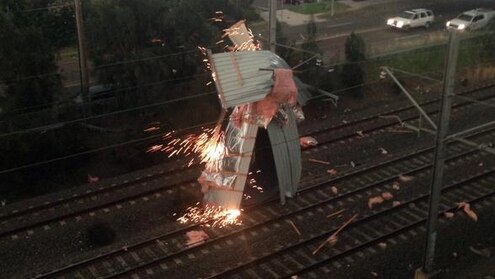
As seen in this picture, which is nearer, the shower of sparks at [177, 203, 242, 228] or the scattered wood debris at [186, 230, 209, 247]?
the scattered wood debris at [186, 230, 209, 247]

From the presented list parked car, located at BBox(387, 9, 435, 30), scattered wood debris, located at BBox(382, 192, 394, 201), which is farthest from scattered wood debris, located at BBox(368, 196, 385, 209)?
parked car, located at BBox(387, 9, 435, 30)

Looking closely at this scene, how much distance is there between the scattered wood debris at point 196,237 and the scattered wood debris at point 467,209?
6.12 m

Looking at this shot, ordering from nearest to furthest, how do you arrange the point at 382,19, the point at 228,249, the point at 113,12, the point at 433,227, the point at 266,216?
the point at 433,227, the point at 228,249, the point at 266,216, the point at 113,12, the point at 382,19

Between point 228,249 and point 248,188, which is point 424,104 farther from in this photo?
point 228,249

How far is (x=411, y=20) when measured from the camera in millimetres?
31828

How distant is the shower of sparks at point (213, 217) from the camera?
46.8 ft

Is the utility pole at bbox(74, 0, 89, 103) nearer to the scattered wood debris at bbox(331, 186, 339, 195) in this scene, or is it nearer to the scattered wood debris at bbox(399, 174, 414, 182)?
the scattered wood debris at bbox(331, 186, 339, 195)

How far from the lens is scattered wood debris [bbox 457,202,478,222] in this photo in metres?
14.7

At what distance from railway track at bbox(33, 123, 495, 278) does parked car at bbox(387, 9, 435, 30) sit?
52.6 feet

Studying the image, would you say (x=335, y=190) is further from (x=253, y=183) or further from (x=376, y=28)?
(x=376, y=28)

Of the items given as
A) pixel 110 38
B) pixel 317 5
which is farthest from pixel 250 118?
pixel 317 5

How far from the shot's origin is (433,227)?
39.0 feet

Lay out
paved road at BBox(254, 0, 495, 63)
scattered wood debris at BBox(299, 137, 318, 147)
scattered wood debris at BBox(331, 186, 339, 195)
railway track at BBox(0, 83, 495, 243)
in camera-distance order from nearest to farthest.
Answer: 1. railway track at BBox(0, 83, 495, 243)
2. scattered wood debris at BBox(331, 186, 339, 195)
3. scattered wood debris at BBox(299, 137, 318, 147)
4. paved road at BBox(254, 0, 495, 63)

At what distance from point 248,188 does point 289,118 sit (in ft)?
8.09
